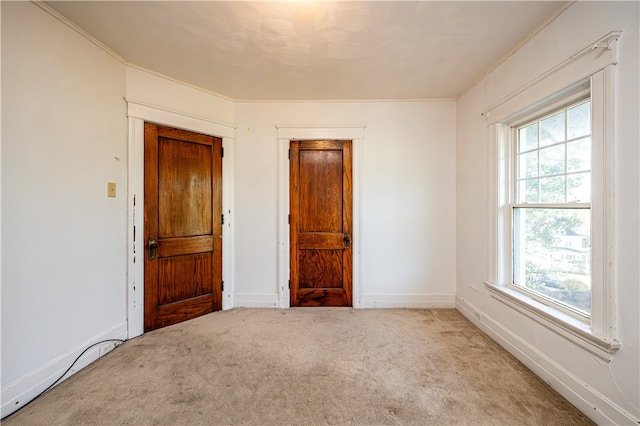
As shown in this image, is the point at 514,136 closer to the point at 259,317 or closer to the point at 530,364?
the point at 530,364

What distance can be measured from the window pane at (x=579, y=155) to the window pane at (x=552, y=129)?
0.12 metres

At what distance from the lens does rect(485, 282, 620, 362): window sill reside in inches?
54.9

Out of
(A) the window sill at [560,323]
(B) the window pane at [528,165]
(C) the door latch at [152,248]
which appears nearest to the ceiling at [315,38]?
(B) the window pane at [528,165]

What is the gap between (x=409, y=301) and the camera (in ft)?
10.0

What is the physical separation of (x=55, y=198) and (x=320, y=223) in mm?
2315

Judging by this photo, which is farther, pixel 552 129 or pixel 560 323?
pixel 552 129

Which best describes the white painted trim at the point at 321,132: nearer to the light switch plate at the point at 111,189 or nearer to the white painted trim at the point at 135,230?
the white painted trim at the point at 135,230

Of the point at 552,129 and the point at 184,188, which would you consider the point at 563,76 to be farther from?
the point at 184,188

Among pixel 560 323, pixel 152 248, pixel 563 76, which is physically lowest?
pixel 560 323

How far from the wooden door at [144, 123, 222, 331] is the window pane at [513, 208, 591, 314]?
3.06 m

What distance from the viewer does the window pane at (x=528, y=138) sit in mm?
2045

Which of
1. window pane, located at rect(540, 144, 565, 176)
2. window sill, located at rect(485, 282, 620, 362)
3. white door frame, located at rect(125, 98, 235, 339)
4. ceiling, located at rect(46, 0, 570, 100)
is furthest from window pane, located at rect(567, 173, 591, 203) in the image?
white door frame, located at rect(125, 98, 235, 339)

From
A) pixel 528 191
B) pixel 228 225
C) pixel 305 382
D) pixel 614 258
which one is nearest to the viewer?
pixel 614 258

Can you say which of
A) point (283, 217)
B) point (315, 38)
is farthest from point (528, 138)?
point (283, 217)
